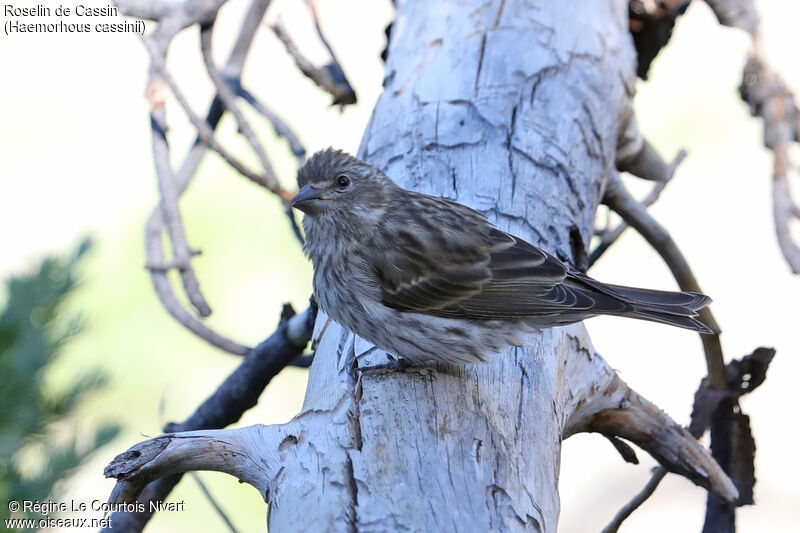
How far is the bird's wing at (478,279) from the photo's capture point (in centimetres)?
322

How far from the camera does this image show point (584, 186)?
3717mm

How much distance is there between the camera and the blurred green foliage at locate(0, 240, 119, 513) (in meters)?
3.75

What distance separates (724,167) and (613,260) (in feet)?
4.22

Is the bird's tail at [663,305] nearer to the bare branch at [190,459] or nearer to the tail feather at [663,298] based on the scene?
the tail feather at [663,298]

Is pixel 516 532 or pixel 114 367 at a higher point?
pixel 114 367

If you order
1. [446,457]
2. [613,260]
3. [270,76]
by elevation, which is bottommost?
[446,457]

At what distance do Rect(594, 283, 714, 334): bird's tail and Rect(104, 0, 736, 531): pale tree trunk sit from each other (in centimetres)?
19

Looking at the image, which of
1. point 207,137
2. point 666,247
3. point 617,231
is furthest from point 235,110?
point 666,247

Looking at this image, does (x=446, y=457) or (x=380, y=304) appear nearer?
(x=446, y=457)

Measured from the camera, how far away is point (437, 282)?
3.29 meters

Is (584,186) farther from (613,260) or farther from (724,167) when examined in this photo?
(724,167)

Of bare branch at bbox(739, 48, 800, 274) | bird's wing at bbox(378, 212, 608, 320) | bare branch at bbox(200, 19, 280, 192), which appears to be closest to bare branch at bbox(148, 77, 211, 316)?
bare branch at bbox(200, 19, 280, 192)

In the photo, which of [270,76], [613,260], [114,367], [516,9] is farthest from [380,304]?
[270,76]

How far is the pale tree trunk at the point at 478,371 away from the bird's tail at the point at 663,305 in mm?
195
